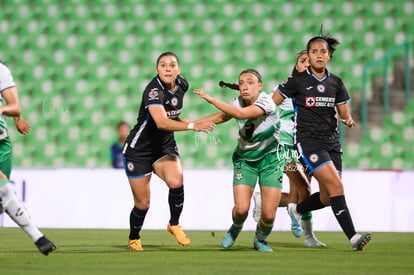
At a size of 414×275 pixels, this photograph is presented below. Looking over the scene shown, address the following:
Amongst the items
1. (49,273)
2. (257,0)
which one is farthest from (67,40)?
(49,273)

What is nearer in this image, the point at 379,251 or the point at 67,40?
the point at 379,251

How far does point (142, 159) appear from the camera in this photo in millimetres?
8648

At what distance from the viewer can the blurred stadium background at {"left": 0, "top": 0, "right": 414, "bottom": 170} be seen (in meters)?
15.9

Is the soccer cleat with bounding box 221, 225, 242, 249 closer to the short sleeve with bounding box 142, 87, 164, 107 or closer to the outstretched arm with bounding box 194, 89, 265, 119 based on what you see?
the outstretched arm with bounding box 194, 89, 265, 119

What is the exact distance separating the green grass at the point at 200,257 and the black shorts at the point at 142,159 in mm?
767

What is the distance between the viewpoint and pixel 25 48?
17.2 meters

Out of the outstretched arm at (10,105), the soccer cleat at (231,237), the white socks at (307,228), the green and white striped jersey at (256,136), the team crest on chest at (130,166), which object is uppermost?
the outstretched arm at (10,105)

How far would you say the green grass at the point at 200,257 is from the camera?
6.50 meters

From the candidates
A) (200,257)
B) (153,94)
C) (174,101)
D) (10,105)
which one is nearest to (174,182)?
(174,101)

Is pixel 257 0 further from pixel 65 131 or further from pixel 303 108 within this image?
pixel 303 108

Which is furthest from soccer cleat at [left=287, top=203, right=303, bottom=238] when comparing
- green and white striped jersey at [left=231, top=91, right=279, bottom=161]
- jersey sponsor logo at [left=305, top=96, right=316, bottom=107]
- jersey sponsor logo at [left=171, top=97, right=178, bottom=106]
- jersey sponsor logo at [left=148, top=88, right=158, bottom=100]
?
jersey sponsor logo at [left=148, top=88, right=158, bottom=100]

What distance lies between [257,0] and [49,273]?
1178cm

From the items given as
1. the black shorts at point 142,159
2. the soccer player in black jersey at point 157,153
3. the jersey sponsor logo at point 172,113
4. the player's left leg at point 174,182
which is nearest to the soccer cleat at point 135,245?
the soccer player in black jersey at point 157,153

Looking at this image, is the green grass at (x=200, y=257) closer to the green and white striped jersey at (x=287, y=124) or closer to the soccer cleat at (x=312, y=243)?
the soccer cleat at (x=312, y=243)
